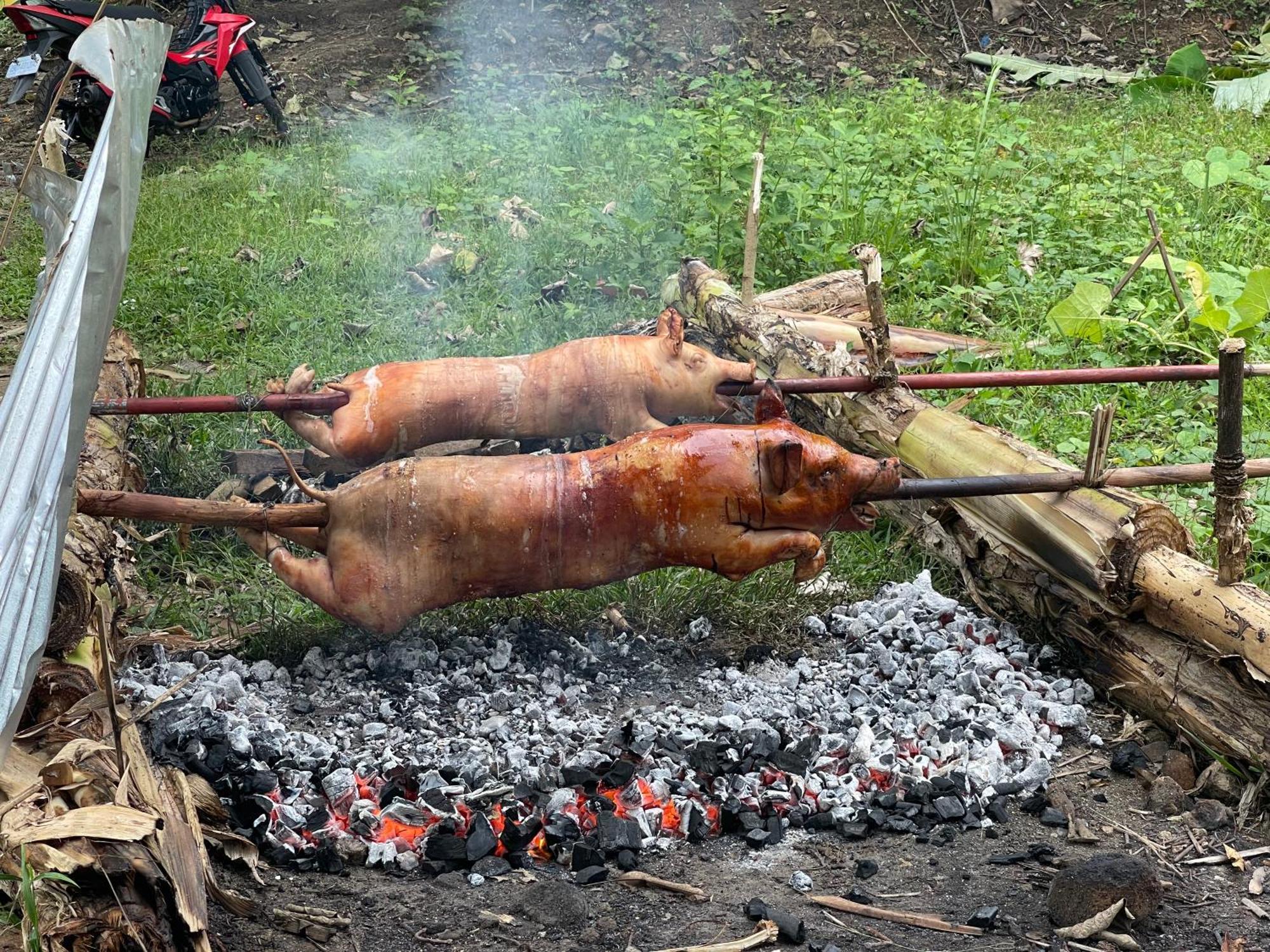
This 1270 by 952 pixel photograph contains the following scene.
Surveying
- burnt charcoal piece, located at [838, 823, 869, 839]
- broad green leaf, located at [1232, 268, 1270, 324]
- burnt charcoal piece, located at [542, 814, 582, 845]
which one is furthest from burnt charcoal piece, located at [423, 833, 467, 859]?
broad green leaf, located at [1232, 268, 1270, 324]

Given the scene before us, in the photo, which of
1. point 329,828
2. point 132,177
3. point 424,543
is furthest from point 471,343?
point 132,177

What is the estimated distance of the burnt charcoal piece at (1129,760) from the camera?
10.9 feet

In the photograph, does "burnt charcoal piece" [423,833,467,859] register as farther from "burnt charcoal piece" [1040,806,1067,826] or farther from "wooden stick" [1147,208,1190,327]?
"wooden stick" [1147,208,1190,327]

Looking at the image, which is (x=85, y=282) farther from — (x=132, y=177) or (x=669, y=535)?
(x=669, y=535)

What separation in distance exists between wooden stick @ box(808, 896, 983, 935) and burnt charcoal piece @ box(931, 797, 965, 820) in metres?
0.43

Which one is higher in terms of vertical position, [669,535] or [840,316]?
[669,535]

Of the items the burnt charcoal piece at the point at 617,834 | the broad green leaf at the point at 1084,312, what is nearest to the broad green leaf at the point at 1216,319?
the broad green leaf at the point at 1084,312

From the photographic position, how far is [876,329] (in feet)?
11.6

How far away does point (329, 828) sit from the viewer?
2.97 meters

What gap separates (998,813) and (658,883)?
0.93 meters

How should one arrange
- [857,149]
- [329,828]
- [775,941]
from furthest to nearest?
1. [857,149]
2. [329,828]
3. [775,941]

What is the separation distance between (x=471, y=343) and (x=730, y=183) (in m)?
1.78

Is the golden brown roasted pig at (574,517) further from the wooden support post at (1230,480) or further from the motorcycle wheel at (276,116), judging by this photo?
the motorcycle wheel at (276,116)

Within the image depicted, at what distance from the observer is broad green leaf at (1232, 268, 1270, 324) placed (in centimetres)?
525
